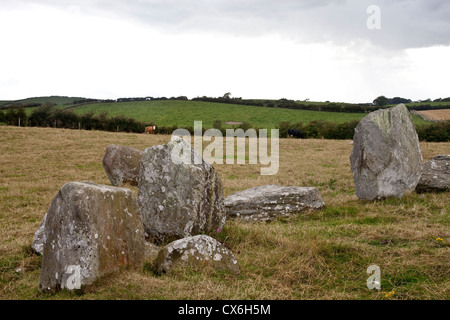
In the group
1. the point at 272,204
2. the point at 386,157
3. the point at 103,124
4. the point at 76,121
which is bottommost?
the point at 272,204

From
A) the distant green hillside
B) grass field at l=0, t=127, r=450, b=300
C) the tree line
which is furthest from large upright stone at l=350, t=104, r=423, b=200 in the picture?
the distant green hillside

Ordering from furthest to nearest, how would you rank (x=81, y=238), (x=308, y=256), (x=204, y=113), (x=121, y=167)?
(x=204, y=113)
(x=121, y=167)
(x=308, y=256)
(x=81, y=238)

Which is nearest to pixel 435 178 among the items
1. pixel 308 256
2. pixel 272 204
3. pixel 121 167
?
pixel 272 204

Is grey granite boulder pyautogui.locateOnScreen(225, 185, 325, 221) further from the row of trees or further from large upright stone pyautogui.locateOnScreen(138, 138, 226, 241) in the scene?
the row of trees

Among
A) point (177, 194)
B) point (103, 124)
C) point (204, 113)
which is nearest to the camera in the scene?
point (177, 194)

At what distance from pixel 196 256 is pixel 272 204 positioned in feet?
17.5

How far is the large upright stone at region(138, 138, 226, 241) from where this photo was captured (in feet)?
30.4

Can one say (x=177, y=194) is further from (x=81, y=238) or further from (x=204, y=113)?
(x=204, y=113)

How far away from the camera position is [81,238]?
622 centimetres

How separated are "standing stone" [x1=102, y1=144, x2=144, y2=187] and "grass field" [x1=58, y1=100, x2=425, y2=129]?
44.5 meters

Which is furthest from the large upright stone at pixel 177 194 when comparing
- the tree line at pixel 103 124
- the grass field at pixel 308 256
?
the tree line at pixel 103 124

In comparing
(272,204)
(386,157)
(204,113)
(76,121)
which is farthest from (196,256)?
(204,113)

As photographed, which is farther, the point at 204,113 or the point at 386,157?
the point at 204,113

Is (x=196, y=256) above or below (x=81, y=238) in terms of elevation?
below
